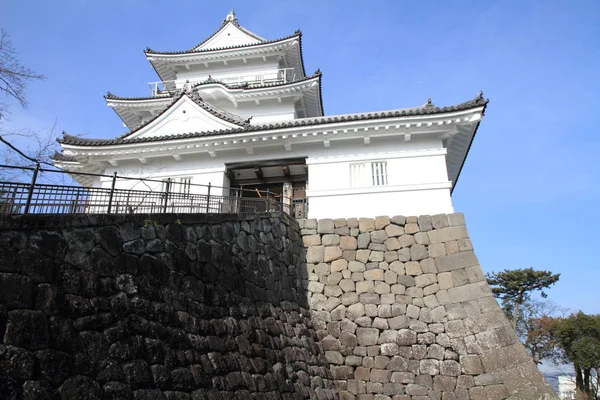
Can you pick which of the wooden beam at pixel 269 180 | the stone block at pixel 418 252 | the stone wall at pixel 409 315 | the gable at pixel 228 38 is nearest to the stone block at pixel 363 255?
the stone wall at pixel 409 315

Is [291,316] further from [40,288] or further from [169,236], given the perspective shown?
[40,288]

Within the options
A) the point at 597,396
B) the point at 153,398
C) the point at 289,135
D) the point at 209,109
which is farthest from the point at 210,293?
the point at 597,396

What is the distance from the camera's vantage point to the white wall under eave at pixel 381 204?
366 inches

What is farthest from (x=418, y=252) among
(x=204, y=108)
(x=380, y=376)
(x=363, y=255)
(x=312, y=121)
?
(x=204, y=108)

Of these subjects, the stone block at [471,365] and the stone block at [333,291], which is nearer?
the stone block at [471,365]

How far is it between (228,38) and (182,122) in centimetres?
917

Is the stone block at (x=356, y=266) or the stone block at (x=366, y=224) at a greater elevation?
the stone block at (x=366, y=224)

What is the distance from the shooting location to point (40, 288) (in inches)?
139

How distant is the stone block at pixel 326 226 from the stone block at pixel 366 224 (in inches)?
25.0

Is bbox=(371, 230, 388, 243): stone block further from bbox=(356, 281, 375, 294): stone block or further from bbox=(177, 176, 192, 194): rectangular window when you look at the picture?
bbox=(177, 176, 192, 194): rectangular window

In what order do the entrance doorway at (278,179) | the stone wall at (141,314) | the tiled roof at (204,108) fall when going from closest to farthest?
the stone wall at (141,314) → the entrance doorway at (278,179) → the tiled roof at (204,108)

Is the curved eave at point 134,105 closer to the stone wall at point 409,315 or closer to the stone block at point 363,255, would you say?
the stone wall at point 409,315

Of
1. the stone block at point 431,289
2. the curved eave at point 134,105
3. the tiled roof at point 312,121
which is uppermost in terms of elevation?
the curved eave at point 134,105

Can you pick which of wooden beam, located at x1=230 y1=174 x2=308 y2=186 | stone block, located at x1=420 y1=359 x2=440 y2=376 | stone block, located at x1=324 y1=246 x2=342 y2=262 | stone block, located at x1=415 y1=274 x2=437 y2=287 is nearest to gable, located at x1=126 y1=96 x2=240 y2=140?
wooden beam, located at x1=230 y1=174 x2=308 y2=186
